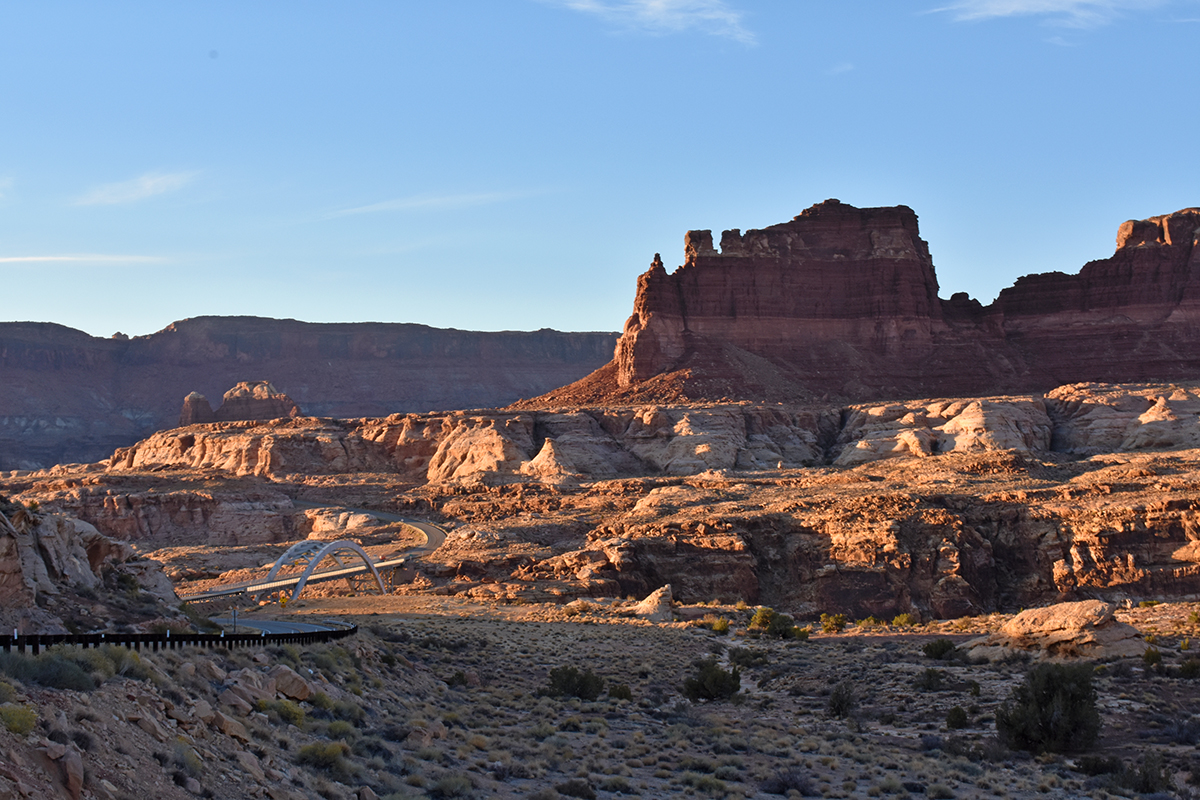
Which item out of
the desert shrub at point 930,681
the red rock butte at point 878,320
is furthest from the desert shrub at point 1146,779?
the red rock butte at point 878,320

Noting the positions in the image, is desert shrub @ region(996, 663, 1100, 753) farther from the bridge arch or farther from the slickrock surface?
the bridge arch

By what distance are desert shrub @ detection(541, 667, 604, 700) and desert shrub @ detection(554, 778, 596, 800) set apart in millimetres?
9828

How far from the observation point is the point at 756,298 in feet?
365

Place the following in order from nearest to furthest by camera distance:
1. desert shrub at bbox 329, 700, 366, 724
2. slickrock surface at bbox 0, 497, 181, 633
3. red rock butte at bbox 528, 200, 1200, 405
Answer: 1. desert shrub at bbox 329, 700, 366, 724
2. slickrock surface at bbox 0, 497, 181, 633
3. red rock butte at bbox 528, 200, 1200, 405

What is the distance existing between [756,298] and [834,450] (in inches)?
1080

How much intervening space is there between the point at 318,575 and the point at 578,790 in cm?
4250

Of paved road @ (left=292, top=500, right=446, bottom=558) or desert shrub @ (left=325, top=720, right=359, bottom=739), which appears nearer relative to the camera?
desert shrub @ (left=325, top=720, right=359, bottom=739)

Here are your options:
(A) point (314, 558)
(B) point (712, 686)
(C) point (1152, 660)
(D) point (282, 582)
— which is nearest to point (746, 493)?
(A) point (314, 558)

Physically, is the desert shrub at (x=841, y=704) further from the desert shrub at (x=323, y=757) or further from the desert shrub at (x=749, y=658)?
the desert shrub at (x=323, y=757)

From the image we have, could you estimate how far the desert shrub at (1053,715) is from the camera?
70.1ft

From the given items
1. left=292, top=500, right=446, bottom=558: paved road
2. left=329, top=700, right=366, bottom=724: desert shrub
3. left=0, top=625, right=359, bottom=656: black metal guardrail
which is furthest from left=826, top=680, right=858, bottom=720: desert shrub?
left=292, top=500, right=446, bottom=558: paved road

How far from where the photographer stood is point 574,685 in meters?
27.7

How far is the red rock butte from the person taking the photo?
106 metres

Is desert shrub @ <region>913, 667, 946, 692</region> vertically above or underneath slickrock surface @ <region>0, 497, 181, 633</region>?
underneath
